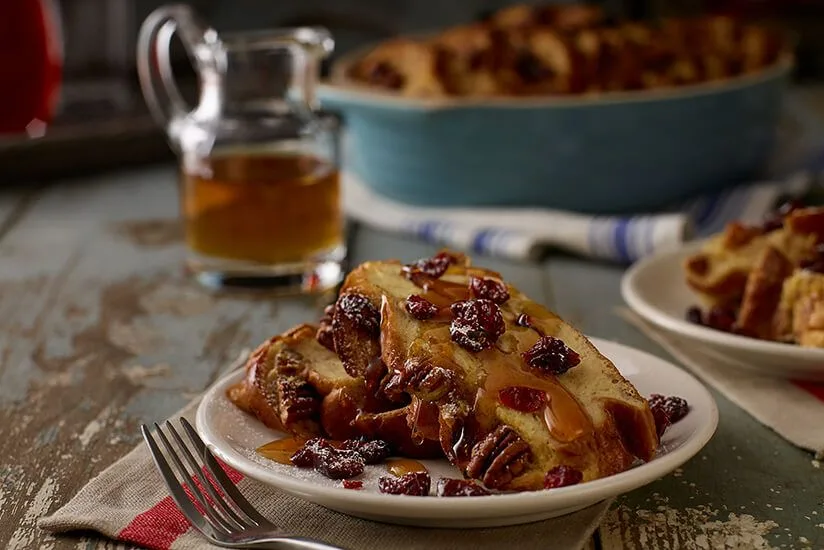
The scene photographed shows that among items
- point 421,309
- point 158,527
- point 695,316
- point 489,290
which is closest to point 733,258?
point 695,316

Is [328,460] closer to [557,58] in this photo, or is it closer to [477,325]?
[477,325]

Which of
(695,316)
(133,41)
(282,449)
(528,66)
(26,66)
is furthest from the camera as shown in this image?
(133,41)

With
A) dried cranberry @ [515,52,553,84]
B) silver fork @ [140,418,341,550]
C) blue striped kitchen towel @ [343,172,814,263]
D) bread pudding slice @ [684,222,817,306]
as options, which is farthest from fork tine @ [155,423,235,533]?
dried cranberry @ [515,52,553,84]

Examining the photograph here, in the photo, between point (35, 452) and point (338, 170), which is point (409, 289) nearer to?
point (35, 452)

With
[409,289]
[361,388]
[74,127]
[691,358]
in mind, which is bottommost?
[74,127]

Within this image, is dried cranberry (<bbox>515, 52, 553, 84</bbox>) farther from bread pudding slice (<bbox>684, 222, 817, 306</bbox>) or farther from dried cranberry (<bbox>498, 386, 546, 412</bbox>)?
dried cranberry (<bbox>498, 386, 546, 412</bbox>)

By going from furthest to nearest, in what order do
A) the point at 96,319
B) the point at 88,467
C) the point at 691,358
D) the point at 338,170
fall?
1. the point at 338,170
2. the point at 96,319
3. the point at 691,358
4. the point at 88,467

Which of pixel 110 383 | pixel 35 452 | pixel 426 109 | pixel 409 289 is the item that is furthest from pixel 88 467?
pixel 426 109
